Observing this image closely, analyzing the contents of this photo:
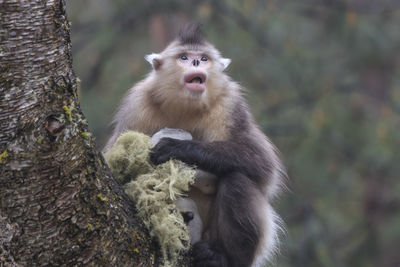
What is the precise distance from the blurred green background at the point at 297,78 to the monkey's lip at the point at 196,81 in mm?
3707

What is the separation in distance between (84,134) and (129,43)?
6.98 m

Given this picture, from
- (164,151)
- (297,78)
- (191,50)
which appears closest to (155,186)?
(164,151)

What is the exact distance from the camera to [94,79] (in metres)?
9.33

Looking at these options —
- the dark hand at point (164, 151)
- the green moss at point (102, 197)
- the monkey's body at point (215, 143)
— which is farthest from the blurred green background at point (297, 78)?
the green moss at point (102, 197)

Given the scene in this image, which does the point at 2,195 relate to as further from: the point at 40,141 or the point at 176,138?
the point at 176,138

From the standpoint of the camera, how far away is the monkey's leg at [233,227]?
3.38 metres

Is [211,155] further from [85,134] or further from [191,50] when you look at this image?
[85,134]

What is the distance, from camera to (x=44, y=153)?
2.34m

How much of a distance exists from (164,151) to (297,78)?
6.32 m

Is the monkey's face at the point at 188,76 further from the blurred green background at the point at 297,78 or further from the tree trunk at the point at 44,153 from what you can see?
the blurred green background at the point at 297,78

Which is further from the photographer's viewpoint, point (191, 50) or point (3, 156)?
point (191, 50)

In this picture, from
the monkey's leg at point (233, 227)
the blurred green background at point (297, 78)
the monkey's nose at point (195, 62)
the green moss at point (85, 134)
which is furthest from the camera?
the blurred green background at point (297, 78)

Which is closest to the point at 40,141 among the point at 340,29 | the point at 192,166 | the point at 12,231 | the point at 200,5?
the point at 12,231

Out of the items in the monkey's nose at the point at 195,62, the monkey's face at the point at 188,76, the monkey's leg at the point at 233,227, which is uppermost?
the monkey's nose at the point at 195,62
